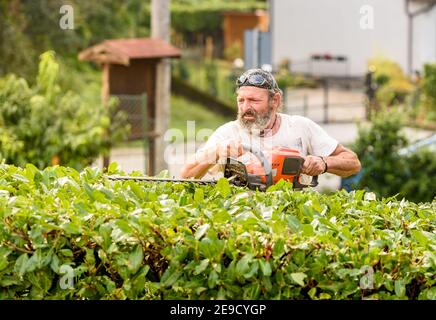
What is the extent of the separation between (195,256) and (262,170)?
1.44 meters

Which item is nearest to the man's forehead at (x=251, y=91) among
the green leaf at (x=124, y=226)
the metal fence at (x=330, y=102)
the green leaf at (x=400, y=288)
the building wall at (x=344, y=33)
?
the green leaf at (x=124, y=226)

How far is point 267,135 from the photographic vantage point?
656 cm

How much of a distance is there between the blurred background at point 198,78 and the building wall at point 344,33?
4 centimetres

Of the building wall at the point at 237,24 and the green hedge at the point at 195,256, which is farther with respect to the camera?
the building wall at the point at 237,24

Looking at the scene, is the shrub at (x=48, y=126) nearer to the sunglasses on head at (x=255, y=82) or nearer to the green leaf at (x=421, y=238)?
the sunglasses on head at (x=255, y=82)

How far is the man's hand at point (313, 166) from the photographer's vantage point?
6.16 metres

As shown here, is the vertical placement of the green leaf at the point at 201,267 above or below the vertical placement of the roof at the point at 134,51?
below

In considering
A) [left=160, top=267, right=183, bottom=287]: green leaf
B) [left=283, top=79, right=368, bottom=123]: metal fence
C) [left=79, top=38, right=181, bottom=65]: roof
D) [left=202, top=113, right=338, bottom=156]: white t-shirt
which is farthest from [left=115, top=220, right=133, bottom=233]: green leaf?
[left=283, top=79, right=368, bottom=123]: metal fence

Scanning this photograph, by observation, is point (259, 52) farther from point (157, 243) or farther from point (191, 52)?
point (191, 52)

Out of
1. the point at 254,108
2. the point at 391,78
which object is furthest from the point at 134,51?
the point at 391,78

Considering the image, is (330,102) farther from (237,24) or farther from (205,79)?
(237,24)

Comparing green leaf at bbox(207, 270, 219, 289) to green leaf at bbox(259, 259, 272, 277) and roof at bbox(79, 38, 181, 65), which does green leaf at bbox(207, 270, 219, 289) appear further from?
roof at bbox(79, 38, 181, 65)

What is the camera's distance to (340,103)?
33219mm

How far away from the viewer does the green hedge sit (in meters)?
4.39
